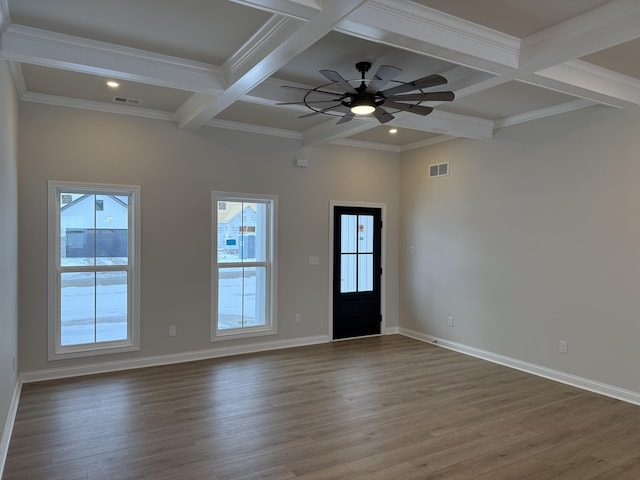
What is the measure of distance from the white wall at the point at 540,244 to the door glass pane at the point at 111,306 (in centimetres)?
403

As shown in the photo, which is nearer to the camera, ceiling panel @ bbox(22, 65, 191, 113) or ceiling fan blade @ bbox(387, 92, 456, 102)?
ceiling fan blade @ bbox(387, 92, 456, 102)

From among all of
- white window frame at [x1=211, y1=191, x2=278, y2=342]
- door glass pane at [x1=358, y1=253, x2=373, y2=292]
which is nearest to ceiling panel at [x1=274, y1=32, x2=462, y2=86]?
white window frame at [x1=211, y1=191, x2=278, y2=342]

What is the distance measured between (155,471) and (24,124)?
3651 millimetres

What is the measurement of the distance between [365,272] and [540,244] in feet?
8.36

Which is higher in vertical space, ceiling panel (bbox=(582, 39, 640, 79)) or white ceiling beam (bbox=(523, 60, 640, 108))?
ceiling panel (bbox=(582, 39, 640, 79))

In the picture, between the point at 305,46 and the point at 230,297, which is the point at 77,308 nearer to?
the point at 230,297

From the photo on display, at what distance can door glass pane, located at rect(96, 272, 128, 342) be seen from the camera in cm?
493

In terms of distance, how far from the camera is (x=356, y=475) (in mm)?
2805

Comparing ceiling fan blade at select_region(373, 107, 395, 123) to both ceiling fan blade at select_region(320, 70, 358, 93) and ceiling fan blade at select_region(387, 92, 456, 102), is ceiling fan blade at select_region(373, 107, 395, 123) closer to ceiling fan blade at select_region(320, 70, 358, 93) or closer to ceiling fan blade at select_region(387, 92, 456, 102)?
ceiling fan blade at select_region(387, 92, 456, 102)

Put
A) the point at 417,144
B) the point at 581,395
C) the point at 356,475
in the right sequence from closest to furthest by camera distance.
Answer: the point at 356,475 → the point at 581,395 → the point at 417,144

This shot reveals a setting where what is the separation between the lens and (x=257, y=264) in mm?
5895

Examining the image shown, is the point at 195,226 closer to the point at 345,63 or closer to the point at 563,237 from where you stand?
the point at 345,63

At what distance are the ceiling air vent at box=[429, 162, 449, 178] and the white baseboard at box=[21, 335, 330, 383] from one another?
279 cm

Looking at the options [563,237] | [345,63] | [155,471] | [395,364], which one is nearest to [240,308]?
[395,364]
